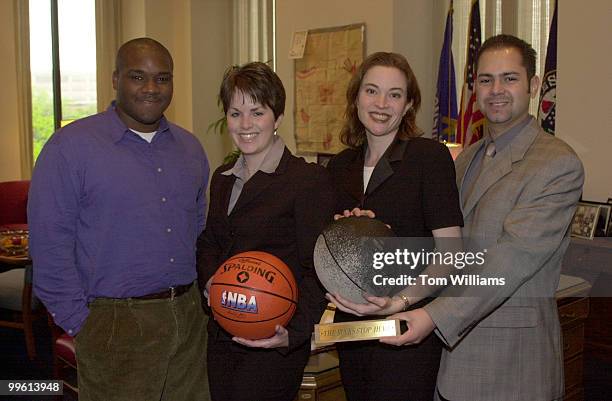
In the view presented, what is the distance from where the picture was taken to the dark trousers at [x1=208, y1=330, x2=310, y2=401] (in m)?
1.74

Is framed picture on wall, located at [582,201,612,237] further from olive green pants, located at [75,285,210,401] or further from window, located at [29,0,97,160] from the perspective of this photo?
window, located at [29,0,97,160]

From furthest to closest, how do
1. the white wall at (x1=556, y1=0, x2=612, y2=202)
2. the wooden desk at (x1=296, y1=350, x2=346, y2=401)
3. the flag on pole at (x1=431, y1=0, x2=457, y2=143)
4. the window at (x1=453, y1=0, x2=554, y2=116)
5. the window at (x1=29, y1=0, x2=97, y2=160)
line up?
the window at (x1=29, y1=0, x2=97, y2=160) < the flag on pole at (x1=431, y1=0, x2=457, y2=143) < the window at (x1=453, y1=0, x2=554, y2=116) < the white wall at (x1=556, y1=0, x2=612, y2=202) < the wooden desk at (x1=296, y1=350, x2=346, y2=401)

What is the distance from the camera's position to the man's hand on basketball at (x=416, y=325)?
1632 mm

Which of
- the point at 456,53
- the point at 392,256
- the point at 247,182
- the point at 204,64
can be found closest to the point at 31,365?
the point at 247,182

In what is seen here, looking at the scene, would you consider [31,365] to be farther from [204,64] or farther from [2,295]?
[204,64]

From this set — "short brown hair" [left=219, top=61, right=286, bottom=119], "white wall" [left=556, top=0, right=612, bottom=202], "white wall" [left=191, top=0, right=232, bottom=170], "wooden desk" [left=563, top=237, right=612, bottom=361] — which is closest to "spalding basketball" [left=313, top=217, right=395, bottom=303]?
"short brown hair" [left=219, top=61, right=286, bottom=119]

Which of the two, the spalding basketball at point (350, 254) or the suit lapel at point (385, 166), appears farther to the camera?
the suit lapel at point (385, 166)

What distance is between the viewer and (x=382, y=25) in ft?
16.6

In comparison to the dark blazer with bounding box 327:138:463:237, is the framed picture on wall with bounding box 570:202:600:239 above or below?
below

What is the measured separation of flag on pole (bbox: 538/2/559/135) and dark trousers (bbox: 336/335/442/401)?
2841 millimetres

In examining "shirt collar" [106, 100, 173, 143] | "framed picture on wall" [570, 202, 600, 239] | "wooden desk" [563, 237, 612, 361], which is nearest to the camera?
"shirt collar" [106, 100, 173, 143]

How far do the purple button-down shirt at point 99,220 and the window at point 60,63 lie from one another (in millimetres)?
5989

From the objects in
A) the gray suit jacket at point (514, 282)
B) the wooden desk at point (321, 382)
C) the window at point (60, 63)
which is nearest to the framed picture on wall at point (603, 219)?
the wooden desk at point (321, 382)

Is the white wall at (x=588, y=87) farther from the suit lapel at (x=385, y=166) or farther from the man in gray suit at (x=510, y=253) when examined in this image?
the suit lapel at (x=385, y=166)
